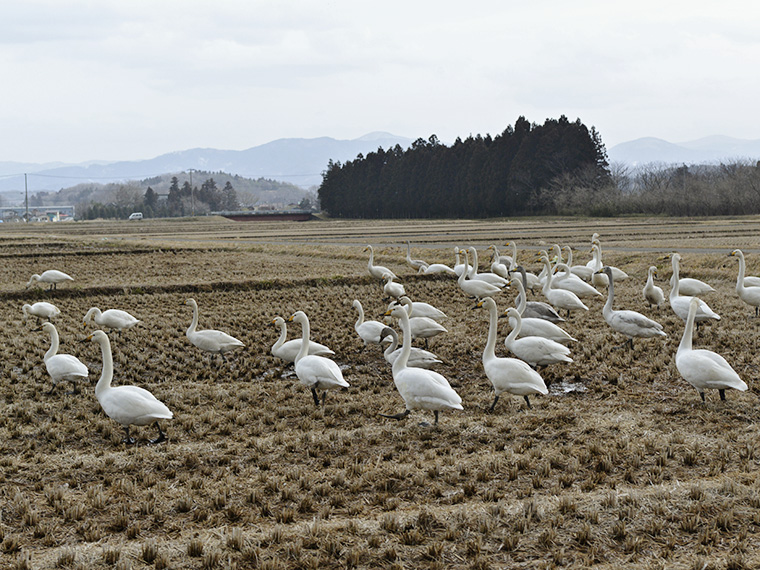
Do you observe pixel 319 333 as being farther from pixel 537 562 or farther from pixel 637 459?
pixel 537 562

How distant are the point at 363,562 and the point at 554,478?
2.28m

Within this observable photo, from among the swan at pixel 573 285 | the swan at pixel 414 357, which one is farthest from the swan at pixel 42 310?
the swan at pixel 573 285

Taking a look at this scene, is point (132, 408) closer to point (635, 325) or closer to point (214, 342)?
point (214, 342)

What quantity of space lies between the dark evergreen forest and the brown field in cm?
6499

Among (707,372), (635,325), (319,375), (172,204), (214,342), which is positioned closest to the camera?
(707,372)

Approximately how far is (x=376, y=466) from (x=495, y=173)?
248 ft

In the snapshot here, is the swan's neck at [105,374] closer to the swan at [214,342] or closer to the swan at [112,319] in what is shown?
the swan at [214,342]

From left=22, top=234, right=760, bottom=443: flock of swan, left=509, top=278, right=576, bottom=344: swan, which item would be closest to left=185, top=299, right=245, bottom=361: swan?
left=22, top=234, right=760, bottom=443: flock of swan

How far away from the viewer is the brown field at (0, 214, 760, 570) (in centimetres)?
512

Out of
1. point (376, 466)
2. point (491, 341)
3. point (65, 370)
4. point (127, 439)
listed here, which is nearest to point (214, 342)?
point (65, 370)

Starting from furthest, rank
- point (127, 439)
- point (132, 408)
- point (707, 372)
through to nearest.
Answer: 1. point (707, 372)
2. point (127, 439)
3. point (132, 408)

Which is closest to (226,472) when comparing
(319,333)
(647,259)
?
(319,333)

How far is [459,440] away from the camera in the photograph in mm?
7676

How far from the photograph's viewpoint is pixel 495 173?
7981 centimetres
